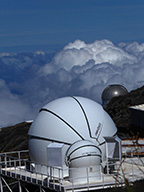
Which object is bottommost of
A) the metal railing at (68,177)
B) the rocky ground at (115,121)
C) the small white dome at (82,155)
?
the metal railing at (68,177)

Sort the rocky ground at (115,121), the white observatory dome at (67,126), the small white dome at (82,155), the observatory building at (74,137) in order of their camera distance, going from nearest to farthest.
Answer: the small white dome at (82,155) → the observatory building at (74,137) → the white observatory dome at (67,126) → the rocky ground at (115,121)

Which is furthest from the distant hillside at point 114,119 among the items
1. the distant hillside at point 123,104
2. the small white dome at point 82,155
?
the small white dome at point 82,155

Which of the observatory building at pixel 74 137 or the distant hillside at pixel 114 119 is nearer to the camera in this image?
the observatory building at pixel 74 137

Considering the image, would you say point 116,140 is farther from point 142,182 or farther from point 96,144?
point 142,182

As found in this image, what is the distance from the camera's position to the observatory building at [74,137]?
18.7 meters

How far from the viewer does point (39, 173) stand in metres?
19.4

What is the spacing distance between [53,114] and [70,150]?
8.02 feet

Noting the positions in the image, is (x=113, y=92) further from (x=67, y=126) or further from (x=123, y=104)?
(x=67, y=126)

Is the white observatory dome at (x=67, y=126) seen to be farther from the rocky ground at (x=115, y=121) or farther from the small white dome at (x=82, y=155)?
the rocky ground at (x=115, y=121)

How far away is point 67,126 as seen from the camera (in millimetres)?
20031

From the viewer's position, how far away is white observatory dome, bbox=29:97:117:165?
65.2ft

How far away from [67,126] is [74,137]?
0.63 meters

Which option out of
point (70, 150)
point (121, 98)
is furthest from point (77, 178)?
point (121, 98)

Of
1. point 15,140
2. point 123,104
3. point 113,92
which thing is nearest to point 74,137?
point 15,140
